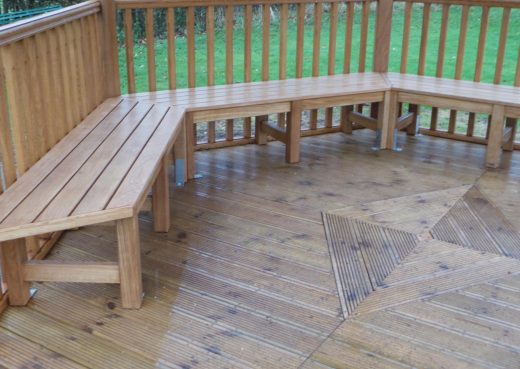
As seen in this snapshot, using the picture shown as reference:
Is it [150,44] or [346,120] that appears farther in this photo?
[346,120]

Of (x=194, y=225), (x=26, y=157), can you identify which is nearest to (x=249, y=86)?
(x=194, y=225)

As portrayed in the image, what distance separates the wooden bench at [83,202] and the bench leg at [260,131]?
163 cm

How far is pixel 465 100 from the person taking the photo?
14.0 ft

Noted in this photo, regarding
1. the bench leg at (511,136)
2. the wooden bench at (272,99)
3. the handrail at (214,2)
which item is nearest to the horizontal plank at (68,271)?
the wooden bench at (272,99)

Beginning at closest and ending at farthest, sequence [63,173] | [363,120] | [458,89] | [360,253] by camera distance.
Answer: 1. [63,173]
2. [360,253]
3. [458,89]
4. [363,120]

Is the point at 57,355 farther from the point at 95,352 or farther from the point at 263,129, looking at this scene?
the point at 263,129

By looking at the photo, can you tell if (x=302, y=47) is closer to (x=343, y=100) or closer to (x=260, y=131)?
(x=343, y=100)

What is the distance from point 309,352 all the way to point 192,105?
2.12 meters

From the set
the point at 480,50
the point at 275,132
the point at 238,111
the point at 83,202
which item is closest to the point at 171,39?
the point at 238,111

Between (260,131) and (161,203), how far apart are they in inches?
68.1

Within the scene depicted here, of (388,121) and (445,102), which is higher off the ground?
(445,102)

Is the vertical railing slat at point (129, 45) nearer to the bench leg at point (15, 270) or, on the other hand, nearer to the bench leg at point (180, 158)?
the bench leg at point (180, 158)

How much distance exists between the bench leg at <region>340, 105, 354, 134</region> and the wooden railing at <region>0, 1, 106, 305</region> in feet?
7.31

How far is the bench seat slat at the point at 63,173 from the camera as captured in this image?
224 centimetres
